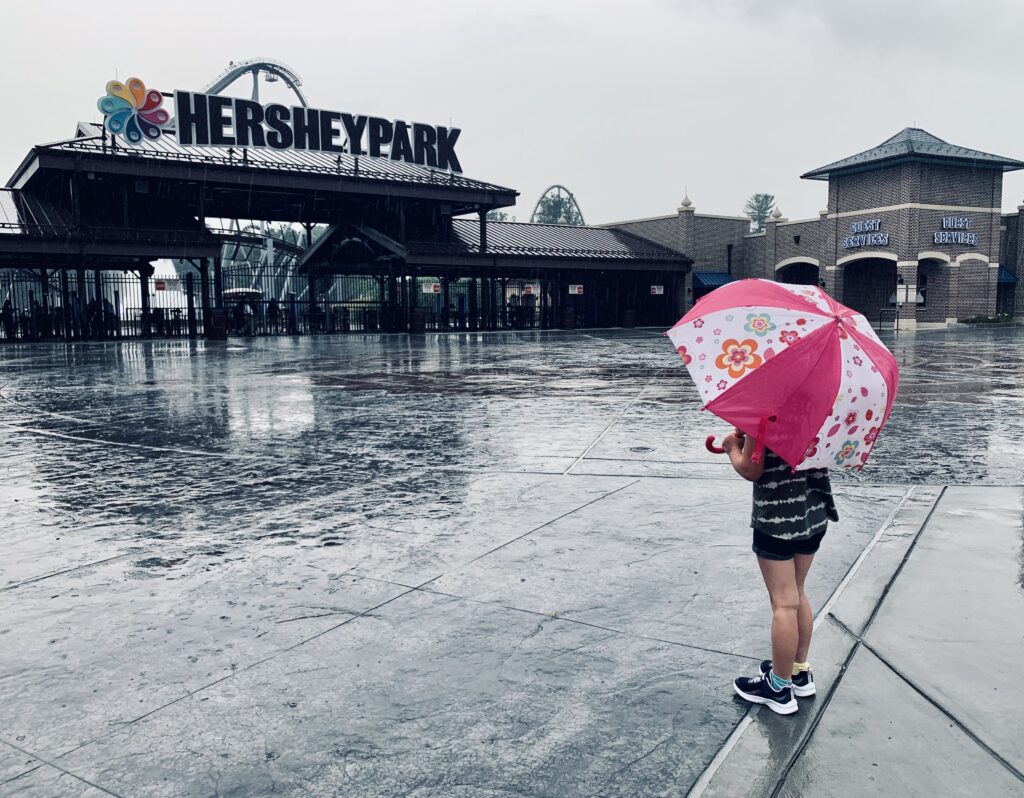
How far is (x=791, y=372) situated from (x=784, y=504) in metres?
0.57

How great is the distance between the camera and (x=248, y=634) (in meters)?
3.65

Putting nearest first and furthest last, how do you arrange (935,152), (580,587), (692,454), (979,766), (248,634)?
1. (979,766)
2. (248,634)
3. (580,587)
4. (692,454)
5. (935,152)

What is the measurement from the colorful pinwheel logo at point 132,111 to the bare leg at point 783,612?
32.7 m

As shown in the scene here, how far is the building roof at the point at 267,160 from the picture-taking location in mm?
30953

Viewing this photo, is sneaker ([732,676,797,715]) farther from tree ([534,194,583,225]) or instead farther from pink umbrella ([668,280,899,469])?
tree ([534,194,583,225])

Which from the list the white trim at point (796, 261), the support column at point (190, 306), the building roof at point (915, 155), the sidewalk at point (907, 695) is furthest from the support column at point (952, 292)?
the sidewalk at point (907, 695)

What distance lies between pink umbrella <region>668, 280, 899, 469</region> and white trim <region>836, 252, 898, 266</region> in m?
44.7

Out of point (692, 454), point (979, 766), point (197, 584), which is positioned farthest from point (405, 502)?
point (979, 766)

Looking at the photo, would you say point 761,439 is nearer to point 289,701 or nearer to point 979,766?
point 979,766

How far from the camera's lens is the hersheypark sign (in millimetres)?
31000

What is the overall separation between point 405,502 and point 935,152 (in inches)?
1743

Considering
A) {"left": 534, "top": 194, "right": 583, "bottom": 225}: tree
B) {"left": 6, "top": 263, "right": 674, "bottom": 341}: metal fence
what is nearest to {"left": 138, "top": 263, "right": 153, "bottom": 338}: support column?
{"left": 6, "top": 263, "right": 674, "bottom": 341}: metal fence

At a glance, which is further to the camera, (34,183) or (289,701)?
(34,183)

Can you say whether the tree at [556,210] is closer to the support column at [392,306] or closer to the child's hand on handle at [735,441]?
the support column at [392,306]
